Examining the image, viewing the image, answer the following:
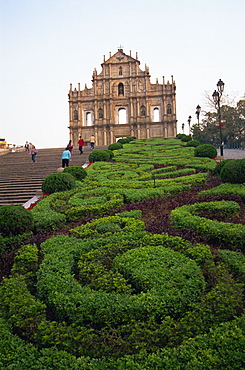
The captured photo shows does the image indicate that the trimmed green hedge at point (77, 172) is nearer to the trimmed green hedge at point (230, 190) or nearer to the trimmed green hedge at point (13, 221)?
the trimmed green hedge at point (230, 190)

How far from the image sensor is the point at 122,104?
55.0m

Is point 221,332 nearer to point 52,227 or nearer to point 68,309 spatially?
point 68,309

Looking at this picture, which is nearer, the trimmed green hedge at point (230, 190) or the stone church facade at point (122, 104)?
the trimmed green hedge at point (230, 190)

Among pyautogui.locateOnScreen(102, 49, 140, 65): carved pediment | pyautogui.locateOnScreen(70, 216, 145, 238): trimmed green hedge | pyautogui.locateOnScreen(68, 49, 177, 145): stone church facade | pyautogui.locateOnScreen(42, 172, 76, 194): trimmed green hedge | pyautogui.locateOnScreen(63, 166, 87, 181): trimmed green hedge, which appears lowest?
pyautogui.locateOnScreen(70, 216, 145, 238): trimmed green hedge

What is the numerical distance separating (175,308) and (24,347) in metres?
1.67

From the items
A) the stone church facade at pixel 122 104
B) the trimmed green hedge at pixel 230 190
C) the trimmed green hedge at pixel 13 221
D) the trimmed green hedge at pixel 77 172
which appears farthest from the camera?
the stone church facade at pixel 122 104

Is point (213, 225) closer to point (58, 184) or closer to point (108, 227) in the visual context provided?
point (108, 227)

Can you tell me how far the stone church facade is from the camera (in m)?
53.7

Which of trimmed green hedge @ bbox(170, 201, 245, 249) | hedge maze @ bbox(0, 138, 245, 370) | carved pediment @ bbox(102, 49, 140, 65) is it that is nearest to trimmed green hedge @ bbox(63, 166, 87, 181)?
hedge maze @ bbox(0, 138, 245, 370)

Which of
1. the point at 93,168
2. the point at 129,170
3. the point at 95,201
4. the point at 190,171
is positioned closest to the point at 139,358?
the point at 95,201

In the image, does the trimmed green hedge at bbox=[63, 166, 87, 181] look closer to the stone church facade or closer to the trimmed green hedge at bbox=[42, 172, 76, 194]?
the trimmed green hedge at bbox=[42, 172, 76, 194]

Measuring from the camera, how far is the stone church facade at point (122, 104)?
53.7 m

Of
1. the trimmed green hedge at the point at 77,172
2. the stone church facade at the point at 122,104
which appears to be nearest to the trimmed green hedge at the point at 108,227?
the trimmed green hedge at the point at 77,172

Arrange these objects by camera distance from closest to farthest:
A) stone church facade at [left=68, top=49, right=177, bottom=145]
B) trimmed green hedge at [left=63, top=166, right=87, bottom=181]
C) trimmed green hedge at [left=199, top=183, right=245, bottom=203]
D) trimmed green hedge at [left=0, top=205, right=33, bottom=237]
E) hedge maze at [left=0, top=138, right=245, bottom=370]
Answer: hedge maze at [left=0, top=138, right=245, bottom=370]
trimmed green hedge at [left=0, top=205, right=33, bottom=237]
trimmed green hedge at [left=199, top=183, right=245, bottom=203]
trimmed green hedge at [left=63, top=166, right=87, bottom=181]
stone church facade at [left=68, top=49, right=177, bottom=145]
